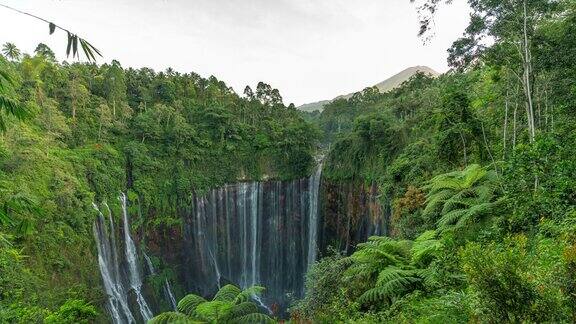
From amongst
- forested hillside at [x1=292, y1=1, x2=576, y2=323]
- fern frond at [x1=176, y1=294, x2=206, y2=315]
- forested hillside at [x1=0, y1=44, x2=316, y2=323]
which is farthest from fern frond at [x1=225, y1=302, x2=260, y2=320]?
forested hillside at [x1=0, y1=44, x2=316, y2=323]

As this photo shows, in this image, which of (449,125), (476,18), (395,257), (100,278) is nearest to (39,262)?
(100,278)

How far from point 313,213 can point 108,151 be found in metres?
14.1

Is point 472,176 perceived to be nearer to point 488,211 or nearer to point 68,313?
point 488,211

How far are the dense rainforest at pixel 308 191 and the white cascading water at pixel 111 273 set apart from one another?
1.69ft

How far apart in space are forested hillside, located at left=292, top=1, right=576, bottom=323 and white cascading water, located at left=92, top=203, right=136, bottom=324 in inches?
558

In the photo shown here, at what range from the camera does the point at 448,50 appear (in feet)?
30.6

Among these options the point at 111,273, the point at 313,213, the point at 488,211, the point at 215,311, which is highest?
the point at 488,211

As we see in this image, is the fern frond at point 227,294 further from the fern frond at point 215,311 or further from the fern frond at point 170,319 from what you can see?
the fern frond at point 170,319

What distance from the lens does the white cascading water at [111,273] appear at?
64.1 ft

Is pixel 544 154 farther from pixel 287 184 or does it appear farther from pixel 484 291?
pixel 287 184

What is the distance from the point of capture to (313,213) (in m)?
27.2

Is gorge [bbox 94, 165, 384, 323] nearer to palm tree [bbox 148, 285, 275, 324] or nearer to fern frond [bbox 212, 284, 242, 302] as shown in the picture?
fern frond [bbox 212, 284, 242, 302]

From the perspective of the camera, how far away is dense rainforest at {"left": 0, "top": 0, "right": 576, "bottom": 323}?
5.35m

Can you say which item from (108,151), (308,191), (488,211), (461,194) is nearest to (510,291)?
(488,211)
